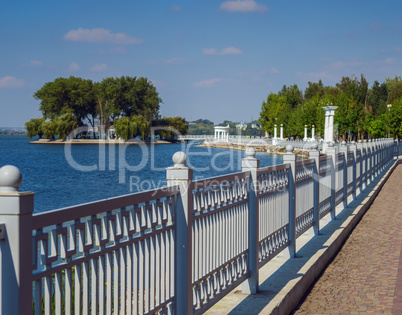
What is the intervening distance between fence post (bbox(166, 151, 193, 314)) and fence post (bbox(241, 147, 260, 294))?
5.55 feet

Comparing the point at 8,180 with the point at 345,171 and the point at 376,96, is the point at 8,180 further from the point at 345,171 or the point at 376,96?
the point at 376,96

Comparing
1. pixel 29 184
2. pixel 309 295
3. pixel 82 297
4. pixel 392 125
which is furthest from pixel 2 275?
pixel 392 125

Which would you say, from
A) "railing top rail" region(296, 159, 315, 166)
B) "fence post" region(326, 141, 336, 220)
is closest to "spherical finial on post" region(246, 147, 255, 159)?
"railing top rail" region(296, 159, 315, 166)

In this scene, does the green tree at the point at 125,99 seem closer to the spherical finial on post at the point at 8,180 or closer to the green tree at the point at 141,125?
the green tree at the point at 141,125

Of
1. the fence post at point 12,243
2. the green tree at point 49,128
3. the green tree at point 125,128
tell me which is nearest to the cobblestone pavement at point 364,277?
the fence post at point 12,243

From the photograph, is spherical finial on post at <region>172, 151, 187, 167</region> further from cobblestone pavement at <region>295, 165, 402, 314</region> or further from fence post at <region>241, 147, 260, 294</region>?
cobblestone pavement at <region>295, 165, 402, 314</region>

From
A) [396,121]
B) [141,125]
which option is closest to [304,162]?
[396,121]

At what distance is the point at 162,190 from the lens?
12.5 feet

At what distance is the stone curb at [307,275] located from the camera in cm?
554

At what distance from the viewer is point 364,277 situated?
745 centimetres

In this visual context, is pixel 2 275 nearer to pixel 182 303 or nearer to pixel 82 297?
pixel 82 297

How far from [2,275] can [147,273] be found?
4.54ft

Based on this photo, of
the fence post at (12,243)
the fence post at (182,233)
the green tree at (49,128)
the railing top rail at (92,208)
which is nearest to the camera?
the fence post at (12,243)

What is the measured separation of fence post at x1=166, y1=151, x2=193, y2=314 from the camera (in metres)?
4.12
